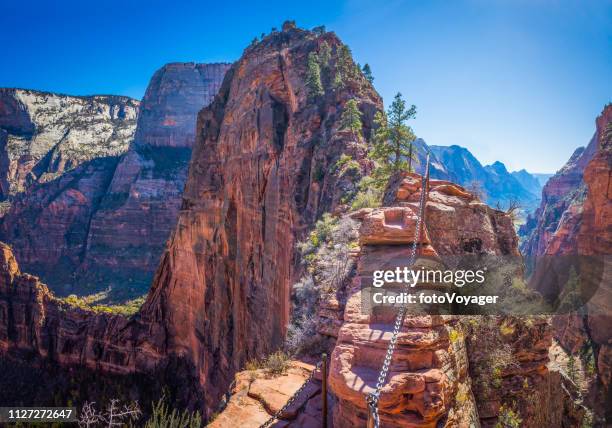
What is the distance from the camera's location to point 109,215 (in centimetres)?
9269

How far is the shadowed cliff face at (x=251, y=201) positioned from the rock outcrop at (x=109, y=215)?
4623 centimetres

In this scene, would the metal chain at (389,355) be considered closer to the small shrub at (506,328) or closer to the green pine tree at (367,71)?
the small shrub at (506,328)

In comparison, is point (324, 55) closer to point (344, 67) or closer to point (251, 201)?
point (344, 67)

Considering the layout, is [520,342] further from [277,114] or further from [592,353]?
[592,353]

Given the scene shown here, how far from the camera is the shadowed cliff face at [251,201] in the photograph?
23344mm

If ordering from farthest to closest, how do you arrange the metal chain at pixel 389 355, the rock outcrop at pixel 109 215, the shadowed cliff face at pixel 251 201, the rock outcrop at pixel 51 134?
1. the rock outcrop at pixel 51 134
2. the rock outcrop at pixel 109 215
3. the shadowed cliff face at pixel 251 201
4. the metal chain at pixel 389 355

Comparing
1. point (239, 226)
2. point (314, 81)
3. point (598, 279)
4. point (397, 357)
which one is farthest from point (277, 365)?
point (598, 279)

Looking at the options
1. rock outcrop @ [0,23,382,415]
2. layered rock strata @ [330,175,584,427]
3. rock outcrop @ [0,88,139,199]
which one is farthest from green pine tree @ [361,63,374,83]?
rock outcrop @ [0,88,139,199]

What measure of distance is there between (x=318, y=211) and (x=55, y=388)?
121ft

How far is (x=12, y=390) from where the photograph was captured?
4125 centimetres

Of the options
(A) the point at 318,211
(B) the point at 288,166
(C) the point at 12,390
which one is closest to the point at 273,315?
(A) the point at 318,211

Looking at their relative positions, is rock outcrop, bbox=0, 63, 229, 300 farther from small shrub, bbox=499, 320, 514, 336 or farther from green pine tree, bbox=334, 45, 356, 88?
small shrub, bbox=499, 320, 514, 336

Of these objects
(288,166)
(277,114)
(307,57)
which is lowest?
(288,166)

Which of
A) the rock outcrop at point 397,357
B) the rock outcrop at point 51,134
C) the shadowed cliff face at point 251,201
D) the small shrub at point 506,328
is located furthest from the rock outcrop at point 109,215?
the rock outcrop at point 397,357
